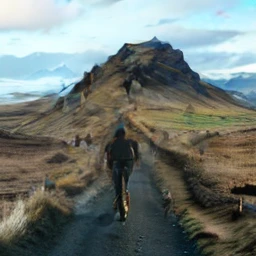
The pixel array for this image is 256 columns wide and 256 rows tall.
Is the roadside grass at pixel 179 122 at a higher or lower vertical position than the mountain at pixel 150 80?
lower

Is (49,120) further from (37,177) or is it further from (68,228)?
(68,228)

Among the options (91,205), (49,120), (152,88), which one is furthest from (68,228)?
(152,88)

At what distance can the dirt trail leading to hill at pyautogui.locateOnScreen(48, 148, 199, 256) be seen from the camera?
15.2 m

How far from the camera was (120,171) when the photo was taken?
1769 cm

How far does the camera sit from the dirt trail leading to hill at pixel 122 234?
1517 cm

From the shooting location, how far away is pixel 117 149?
1797 centimetres

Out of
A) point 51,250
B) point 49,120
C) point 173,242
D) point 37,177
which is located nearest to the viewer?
point 51,250

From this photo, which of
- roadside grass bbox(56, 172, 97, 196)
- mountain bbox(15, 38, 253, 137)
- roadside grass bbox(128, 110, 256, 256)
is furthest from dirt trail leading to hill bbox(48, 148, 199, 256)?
mountain bbox(15, 38, 253, 137)

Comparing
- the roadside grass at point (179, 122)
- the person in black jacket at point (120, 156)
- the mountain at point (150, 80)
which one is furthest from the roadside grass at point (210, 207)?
the mountain at point (150, 80)

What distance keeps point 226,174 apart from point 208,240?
1757cm

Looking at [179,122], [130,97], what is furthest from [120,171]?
[130,97]

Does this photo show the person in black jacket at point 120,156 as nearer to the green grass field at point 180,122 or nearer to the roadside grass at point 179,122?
the roadside grass at point 179,122

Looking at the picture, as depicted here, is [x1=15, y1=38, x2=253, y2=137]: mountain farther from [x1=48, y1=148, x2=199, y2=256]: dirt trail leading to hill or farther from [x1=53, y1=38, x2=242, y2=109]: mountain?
[x1=48, y1=148, x2=199, y2=256]: dirt trail leading to hill

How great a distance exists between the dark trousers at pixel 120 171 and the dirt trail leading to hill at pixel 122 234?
1363 millimetres
